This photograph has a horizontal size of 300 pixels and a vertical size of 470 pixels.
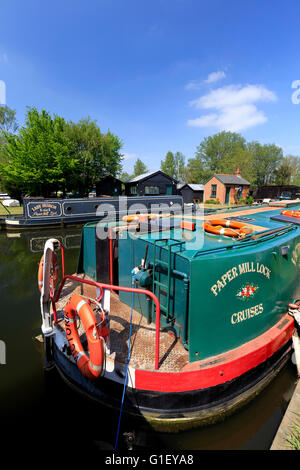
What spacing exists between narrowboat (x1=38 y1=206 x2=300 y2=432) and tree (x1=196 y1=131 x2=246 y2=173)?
58.4 m

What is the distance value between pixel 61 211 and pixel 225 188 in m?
24.4

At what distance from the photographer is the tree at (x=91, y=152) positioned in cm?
3034

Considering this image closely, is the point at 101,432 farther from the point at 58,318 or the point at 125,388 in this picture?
the point at 58,318

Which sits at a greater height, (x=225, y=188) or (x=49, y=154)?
(x=49, y=154)

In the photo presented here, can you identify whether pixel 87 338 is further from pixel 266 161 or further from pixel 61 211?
pixel 266 161

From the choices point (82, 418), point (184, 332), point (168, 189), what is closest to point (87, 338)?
point (184, 332)

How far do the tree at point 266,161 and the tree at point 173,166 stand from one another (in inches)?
789

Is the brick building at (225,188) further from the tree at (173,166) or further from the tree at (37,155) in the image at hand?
the tree at (173,166)

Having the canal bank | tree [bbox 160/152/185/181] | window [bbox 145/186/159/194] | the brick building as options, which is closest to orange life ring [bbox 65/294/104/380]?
the canal bank

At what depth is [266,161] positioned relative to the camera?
2110 inches

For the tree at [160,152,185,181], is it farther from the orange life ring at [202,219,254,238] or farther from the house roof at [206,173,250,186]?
the orange life ring at [202,219,254,238]

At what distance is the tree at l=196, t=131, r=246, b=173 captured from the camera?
2336 inches

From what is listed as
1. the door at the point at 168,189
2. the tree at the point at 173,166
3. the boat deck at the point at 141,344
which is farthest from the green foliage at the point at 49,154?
the tree at the point at 173,166

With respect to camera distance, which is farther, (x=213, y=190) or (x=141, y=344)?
(x=213, y=190)
